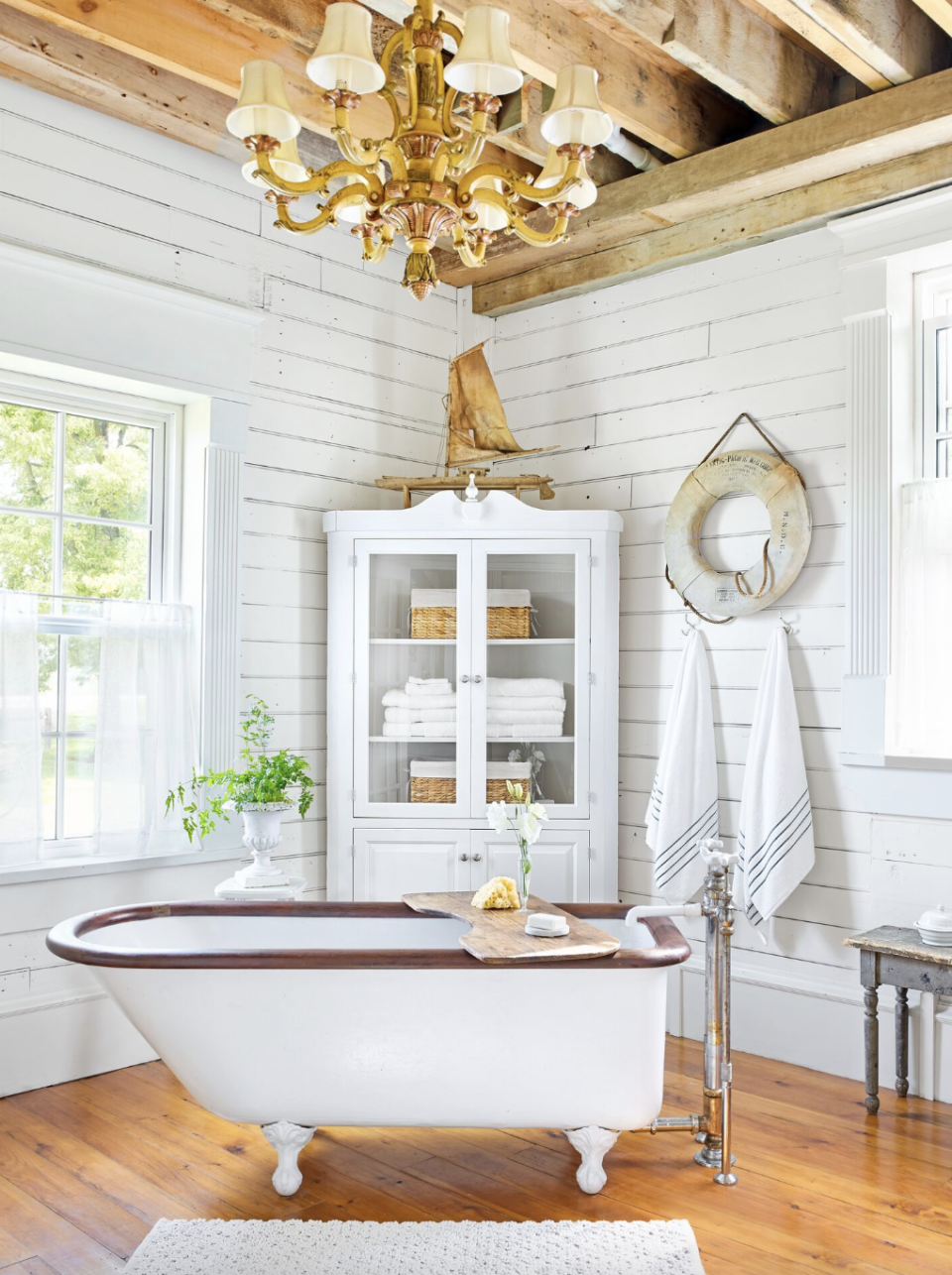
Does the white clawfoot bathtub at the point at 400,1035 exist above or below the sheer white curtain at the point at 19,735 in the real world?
below

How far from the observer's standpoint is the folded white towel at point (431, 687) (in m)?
4.05

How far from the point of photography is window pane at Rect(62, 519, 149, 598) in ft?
11.7

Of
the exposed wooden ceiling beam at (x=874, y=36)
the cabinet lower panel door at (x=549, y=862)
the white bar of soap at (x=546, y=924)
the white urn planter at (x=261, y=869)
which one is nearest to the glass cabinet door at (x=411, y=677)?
the cabinet lower panel door at (x=549, y=862)

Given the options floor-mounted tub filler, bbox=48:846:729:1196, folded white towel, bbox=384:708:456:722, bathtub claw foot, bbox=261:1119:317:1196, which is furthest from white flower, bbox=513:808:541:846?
folded white towel, bbox=384:708:456:722

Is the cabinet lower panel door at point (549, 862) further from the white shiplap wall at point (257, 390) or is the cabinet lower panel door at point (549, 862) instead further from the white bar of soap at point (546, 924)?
the white bar of soap at point (546, 924)

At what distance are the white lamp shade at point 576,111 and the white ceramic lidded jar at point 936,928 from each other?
2.29 meters

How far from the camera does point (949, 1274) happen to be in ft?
7.73

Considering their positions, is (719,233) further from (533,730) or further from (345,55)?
(345,55)

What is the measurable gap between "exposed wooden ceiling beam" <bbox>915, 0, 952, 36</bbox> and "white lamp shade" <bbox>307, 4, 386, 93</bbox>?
1.52 meters

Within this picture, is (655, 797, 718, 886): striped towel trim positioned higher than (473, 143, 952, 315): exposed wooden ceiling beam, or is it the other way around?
(473, 143, 952, 315): exposed wooden ceiling beam

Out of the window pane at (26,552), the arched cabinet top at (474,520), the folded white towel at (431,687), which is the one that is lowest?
the folded white towel at (431,687)

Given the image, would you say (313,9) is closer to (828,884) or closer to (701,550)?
(701,550)

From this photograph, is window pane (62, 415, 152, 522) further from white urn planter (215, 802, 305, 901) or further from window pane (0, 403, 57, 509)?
white urn planter (215, 802, 305, 901)

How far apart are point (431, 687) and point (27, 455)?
1553mm
